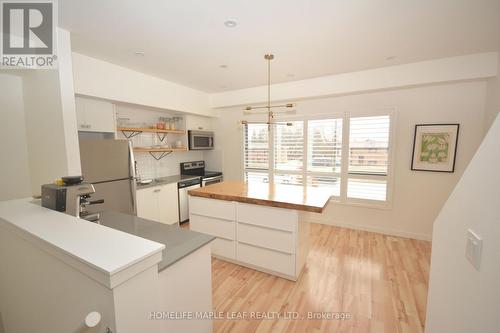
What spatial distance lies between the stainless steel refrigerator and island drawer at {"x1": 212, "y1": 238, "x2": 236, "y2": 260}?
1.31 m

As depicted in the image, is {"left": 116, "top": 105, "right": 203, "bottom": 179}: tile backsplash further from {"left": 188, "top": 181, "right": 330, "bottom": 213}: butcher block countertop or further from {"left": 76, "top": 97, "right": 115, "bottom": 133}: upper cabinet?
{"left": 188, "top": 181, "right": 330, "bottom": 213}: butcher block countertop

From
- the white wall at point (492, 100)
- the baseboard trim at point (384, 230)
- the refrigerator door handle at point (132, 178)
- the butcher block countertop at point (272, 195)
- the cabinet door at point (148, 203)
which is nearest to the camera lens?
the butcher block countertop at point (272, 195)

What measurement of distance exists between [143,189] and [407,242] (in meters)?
4.07

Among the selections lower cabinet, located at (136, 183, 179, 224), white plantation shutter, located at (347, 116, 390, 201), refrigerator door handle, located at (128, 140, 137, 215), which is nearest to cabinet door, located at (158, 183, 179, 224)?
lower cabinet, located at (136, 183, 179, 224)

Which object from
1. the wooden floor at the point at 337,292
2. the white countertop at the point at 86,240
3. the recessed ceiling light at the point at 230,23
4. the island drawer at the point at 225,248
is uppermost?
the recessed ceiling light at the point at 230,23

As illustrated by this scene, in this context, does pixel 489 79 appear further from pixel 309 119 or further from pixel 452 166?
pixel 309 119

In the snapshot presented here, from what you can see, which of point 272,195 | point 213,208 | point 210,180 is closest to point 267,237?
point 272,195

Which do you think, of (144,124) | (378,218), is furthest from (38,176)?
(378,218)

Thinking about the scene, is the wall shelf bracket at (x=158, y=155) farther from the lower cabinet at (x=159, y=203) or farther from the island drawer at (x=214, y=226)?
the island drawer at (x=214, y=226)

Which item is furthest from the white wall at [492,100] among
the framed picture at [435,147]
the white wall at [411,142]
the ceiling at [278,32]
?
the ceiling at [278,32]

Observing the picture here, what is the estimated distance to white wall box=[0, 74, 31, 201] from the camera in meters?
2.20

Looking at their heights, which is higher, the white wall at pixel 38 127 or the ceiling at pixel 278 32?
the ceiling at pixel 278 32

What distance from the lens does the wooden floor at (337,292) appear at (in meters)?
1.81

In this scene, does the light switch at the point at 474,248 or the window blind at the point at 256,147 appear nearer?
the light switch at the point at 474,248
